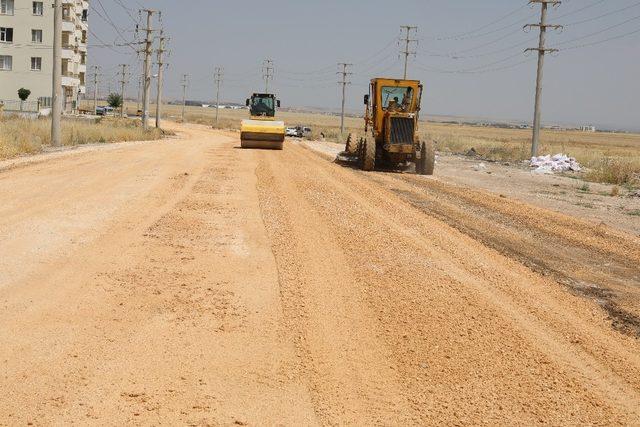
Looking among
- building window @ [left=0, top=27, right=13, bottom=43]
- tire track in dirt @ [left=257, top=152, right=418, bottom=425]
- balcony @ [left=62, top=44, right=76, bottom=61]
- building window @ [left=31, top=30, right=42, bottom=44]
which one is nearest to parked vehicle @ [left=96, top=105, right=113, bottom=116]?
balcony @ [left=62, top=44, right=76, bottom=61]

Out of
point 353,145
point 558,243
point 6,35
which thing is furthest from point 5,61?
point 558,243

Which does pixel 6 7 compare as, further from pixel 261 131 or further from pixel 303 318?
pixel 303 318

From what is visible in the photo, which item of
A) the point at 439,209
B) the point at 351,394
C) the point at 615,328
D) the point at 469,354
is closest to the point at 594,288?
the point at 615,328

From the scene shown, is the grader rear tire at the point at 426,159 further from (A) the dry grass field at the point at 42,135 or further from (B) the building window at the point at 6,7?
(B) the building window at the point at 6,7

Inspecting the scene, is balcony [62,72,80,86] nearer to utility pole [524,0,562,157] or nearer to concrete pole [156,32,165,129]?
concrete pole [156,32,165,129]

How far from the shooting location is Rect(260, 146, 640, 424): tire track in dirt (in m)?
5.69

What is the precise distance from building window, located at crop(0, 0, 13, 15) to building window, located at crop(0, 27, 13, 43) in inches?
60.9

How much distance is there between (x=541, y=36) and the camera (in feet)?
143

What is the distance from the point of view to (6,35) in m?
78.9

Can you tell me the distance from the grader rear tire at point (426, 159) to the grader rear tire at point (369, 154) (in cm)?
185

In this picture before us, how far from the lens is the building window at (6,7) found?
78312mm

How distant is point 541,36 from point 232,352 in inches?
1606

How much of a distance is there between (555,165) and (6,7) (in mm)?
61450

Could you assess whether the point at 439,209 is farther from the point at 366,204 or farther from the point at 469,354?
the point at 469,354
